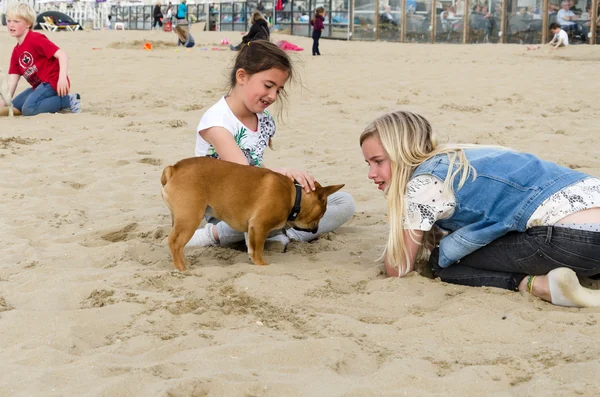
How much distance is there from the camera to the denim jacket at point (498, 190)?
3.62 m

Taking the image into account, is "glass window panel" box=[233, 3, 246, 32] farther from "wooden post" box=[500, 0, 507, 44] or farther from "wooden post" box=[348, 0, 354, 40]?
"wooden post" box=[500, 0, 507, 44]

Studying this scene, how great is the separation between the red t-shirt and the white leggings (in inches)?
218

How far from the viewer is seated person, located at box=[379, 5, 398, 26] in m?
28.4

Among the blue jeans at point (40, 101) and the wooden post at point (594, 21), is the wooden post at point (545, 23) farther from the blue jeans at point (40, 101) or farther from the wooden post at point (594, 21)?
the blue jeans at point (40, 101)

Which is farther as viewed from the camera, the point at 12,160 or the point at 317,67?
the point at 317,67

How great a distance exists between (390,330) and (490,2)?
23854mm

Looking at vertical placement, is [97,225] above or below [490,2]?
below

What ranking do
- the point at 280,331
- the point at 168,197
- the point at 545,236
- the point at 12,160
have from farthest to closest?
the point at 12,160 < the point at 168,197 < the point at 545,236 < the point at 280,331

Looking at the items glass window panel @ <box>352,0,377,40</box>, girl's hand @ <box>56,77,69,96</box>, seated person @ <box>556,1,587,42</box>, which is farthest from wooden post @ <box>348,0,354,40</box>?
girl's hand @ <box>56,77,69,96</box>

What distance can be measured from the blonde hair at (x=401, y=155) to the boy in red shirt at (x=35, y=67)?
6422 mm

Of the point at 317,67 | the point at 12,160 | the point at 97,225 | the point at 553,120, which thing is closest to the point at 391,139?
the point at 97,225

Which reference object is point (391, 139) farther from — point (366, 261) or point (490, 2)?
point (490, 2)

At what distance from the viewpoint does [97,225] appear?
16.4 ft

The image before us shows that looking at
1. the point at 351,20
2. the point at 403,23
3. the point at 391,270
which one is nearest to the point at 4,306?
the point at 391,270
